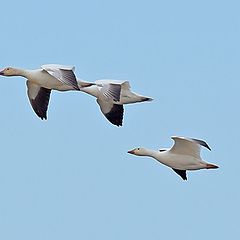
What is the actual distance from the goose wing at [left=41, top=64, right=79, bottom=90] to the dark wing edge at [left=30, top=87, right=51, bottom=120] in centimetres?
265

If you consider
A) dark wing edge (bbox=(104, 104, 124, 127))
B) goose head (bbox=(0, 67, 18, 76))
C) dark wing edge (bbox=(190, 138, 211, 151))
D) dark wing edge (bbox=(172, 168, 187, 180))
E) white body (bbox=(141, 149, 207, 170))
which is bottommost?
dark wing edge (bbox=(172, 168, 187, 180))

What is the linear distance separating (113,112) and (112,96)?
3253 millimetres

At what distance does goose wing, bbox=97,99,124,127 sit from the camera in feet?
94.2

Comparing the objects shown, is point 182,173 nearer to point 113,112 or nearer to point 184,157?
point 184,157

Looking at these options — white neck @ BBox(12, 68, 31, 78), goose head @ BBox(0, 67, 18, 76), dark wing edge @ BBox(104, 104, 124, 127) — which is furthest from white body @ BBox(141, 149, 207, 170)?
goose head @ BBox(0, 67, 18, 76)

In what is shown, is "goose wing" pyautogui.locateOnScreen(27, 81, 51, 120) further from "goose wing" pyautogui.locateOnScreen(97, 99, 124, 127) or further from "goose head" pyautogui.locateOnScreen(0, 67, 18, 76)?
"goose wing" pyautogui.locateOnScreen(97, 99, 124, 127)

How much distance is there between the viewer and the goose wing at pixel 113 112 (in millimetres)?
28719

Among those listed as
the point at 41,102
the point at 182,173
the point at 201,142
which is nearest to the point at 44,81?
the point at 41,102

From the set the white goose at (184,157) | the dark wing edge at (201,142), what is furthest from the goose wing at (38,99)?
the dark wing edge at (201,142)

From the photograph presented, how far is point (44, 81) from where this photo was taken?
2555 centimetres

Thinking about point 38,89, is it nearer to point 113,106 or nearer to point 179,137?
point 113,106

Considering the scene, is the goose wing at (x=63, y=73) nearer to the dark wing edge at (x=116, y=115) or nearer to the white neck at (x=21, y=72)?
the white neck at (x=21, y=72)

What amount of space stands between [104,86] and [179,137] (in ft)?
7.42

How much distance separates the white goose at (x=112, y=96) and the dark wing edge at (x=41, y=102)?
40.2 inches
